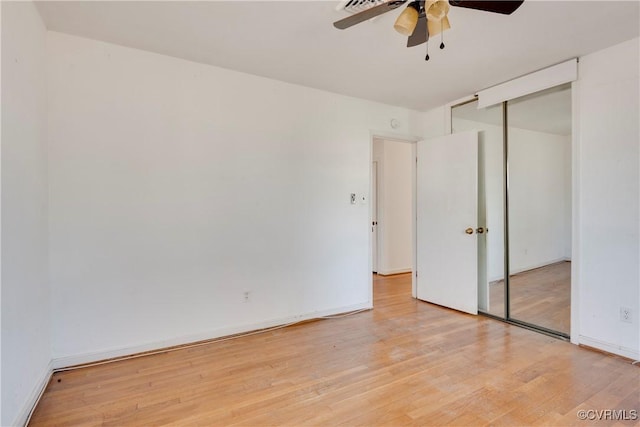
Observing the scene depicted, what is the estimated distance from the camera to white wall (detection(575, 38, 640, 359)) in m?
2.47

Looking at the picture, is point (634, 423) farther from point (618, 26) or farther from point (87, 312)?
point (87, 312)

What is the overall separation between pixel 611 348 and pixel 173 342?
3600 millimetres

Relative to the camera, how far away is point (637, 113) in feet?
7.98

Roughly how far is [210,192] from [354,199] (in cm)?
162

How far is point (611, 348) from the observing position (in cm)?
258

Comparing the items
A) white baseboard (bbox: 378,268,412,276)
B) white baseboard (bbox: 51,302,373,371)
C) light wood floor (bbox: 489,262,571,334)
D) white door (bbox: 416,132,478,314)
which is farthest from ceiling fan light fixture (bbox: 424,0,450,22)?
white baseboard (bbox: 378,268,412,276)

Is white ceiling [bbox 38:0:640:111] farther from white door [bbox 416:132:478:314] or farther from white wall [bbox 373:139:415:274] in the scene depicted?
white wall [bbox 373:139:415:274]

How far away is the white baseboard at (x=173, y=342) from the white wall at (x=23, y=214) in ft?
0.54

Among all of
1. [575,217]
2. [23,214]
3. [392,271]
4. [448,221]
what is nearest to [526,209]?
[575,217]

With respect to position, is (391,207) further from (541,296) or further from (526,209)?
(541,296)

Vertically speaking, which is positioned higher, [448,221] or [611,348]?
[448,221]

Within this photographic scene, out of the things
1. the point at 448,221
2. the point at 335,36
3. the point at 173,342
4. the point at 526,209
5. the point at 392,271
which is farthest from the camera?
the point at 392,271

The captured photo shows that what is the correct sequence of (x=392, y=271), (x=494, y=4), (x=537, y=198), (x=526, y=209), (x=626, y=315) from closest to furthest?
(x=494, y=4) < (x=626, y=315) < (x=537, y=198) < (x=526, y=209) < (x=392, y=271)

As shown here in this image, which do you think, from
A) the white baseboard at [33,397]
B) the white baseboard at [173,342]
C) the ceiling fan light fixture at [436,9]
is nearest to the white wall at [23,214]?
the white baseboard at [33,397]
